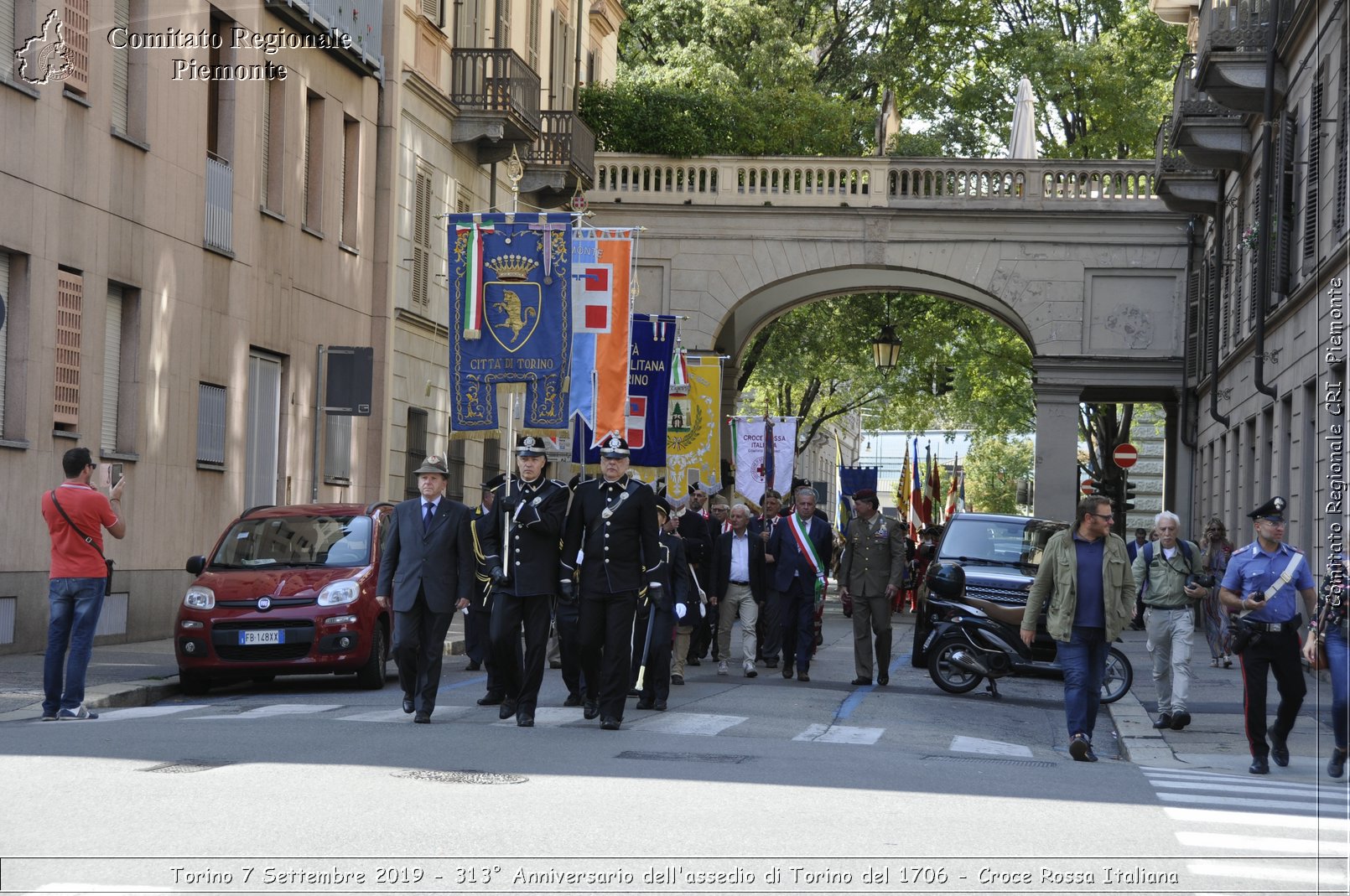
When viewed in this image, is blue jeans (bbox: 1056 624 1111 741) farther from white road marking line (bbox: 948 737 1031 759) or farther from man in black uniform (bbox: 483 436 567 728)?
man in black uniform (bbox: 483 436 567 728)

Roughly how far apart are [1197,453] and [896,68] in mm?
13891

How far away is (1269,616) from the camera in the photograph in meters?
12.5

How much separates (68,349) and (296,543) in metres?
4.27

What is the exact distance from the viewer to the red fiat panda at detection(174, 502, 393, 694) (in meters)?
15.6

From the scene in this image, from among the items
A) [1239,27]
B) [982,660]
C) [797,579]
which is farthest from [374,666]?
[1239,27]

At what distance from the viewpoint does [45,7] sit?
738 inches

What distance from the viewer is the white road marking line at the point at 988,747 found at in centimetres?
1305

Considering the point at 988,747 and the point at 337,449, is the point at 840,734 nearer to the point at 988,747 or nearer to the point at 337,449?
the point at 988,747

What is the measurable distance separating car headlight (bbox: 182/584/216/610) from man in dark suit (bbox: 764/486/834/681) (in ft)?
19.2

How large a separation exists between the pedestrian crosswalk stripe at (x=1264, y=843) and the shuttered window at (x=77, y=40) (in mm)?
14649

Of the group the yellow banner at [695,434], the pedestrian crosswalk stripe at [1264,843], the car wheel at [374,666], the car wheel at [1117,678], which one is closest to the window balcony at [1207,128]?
the yellow banner at [695,434]

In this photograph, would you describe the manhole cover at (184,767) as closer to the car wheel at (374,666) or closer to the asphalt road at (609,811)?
the asphalt road at (609,811)

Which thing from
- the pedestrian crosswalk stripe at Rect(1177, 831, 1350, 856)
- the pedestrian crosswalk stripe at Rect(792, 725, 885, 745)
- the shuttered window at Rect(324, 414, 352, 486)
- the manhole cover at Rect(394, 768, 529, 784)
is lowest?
the pedestrian crosswalk stripe at Rect(792, 725, 885, 745)

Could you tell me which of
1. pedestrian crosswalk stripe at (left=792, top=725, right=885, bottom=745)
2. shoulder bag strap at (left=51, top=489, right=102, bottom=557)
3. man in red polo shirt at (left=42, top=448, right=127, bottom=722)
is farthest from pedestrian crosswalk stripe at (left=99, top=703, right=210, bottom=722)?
pedestrian crosswalk stripe at (left=792, top=725, right=885, bottom=745)
